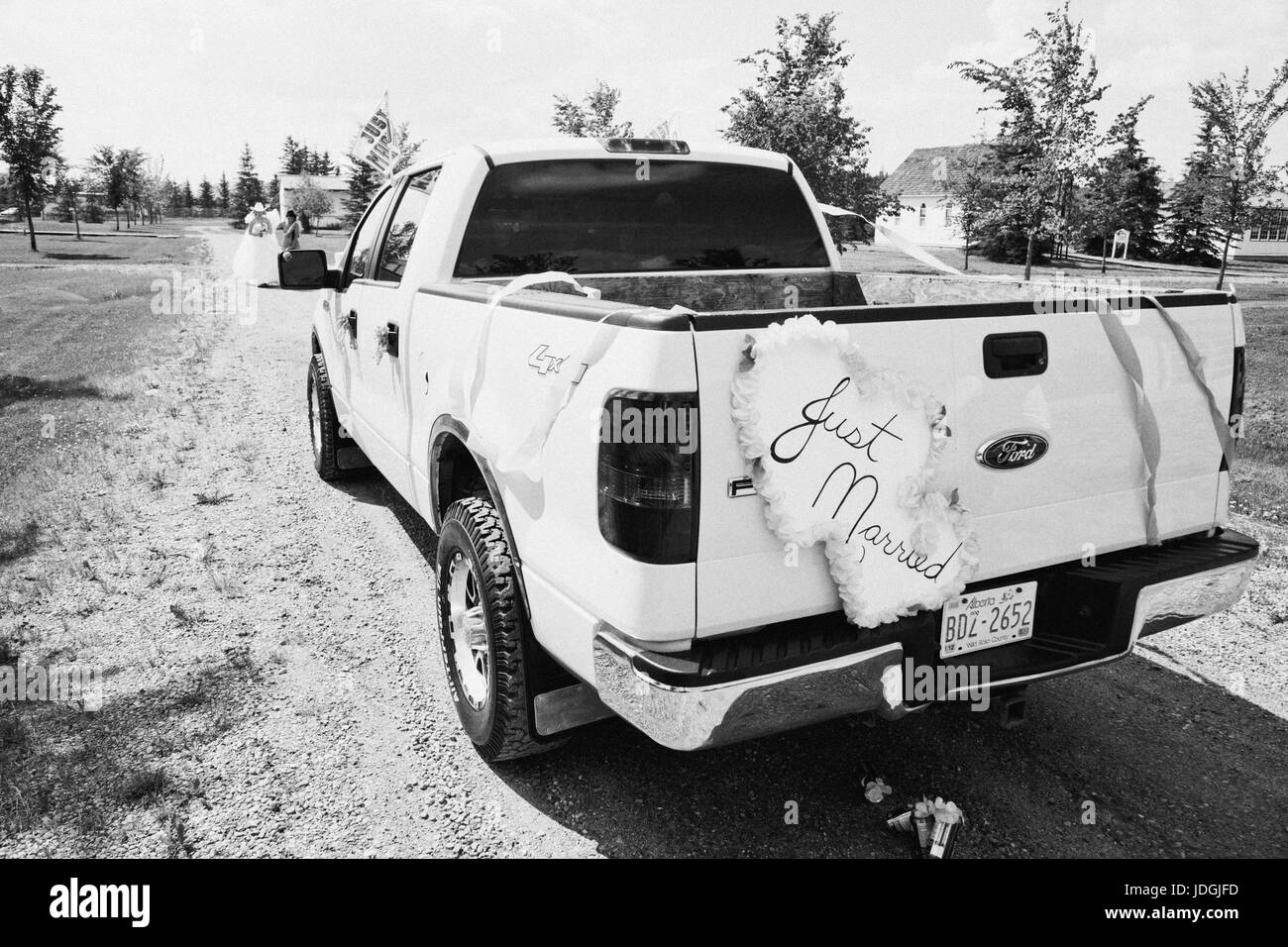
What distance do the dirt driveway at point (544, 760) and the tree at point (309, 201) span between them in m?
61.2

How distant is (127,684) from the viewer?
12.2 ft

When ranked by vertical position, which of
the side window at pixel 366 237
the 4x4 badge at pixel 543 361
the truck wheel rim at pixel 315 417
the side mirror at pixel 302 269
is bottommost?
the truck wheel rim at pixel 315 417

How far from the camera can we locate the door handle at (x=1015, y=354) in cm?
245

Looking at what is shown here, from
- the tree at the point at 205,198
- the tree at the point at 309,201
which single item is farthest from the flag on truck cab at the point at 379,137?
the tree at the point at 205,198

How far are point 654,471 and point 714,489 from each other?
15 cm

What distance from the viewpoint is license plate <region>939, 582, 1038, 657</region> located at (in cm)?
256

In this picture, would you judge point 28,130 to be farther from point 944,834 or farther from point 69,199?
point 944,834

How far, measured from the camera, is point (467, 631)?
3.40m

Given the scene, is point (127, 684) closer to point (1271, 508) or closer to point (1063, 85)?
point (1271, 508)

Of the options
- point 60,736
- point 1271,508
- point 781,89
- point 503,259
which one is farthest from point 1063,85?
point 60,736

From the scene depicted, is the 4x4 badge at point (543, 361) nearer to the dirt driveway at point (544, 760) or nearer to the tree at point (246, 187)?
the dirt driveway at point (544, 760)

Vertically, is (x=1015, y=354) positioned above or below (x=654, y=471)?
above

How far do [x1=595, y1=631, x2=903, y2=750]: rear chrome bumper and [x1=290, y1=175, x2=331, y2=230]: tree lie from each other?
63.3m

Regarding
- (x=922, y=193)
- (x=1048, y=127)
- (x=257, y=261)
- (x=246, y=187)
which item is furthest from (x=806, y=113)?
(x=246, y=187)
